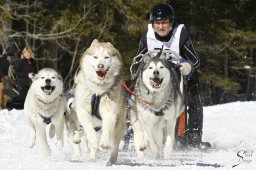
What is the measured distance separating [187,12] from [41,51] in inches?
208

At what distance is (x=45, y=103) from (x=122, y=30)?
43.4 ft

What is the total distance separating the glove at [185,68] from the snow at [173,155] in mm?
892

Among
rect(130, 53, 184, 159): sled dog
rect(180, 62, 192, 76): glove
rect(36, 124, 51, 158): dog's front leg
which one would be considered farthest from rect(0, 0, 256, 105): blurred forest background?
rect(130, 53, 184, 159): sled dog

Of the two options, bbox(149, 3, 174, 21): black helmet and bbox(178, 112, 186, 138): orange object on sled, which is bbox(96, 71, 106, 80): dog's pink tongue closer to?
bbox(149, 3, 174, 21): black helmet

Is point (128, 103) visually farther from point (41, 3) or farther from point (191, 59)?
point (41, 3)

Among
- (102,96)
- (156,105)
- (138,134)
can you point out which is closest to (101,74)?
(102,96)

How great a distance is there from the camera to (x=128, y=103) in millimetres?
6531

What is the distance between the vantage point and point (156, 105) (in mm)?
6297

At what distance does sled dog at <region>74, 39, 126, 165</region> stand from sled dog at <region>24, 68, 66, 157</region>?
30.0 inches

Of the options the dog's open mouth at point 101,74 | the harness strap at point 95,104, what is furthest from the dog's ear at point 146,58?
the harness strap at point 95,104

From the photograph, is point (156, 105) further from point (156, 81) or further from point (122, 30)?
point (122, 30)

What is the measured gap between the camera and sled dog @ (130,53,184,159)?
20.5ft

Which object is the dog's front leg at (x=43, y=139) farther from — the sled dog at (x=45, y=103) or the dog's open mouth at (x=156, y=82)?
the dog's open mouth at (x=156, y=82)

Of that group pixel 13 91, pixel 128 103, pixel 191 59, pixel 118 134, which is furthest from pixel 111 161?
pixel 13 91
